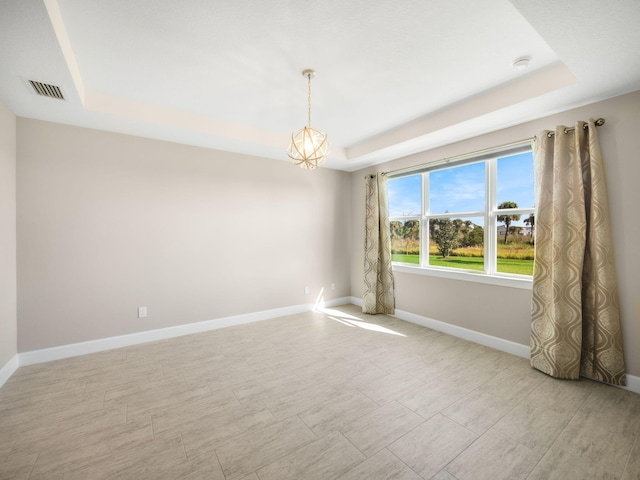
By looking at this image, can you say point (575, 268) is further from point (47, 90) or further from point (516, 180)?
point (47, 90)

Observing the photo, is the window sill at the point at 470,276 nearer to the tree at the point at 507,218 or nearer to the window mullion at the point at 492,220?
the window mullion at the point at 492,220

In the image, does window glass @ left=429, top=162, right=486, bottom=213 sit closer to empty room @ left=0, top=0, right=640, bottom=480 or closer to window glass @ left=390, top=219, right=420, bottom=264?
empty room @ left=0, top=0, right=640, bottom=480

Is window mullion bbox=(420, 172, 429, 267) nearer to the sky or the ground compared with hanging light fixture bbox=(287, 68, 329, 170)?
nearer to the ground

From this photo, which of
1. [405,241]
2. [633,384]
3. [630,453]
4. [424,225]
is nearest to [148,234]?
[405,241]

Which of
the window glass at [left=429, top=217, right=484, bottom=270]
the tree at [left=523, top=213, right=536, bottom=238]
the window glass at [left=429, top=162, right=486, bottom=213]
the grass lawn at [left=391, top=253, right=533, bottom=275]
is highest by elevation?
the window glass at [left=429, top=162, right=486, bottom=213]

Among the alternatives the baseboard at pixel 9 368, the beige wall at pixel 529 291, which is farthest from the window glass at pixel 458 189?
the baseboard at pixel 9 368

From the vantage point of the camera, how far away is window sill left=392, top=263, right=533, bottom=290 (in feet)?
9.39

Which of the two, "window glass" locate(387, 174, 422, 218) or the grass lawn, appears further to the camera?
"window glass" locate(387, 174, 422, 218)

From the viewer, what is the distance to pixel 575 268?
93.4 inches

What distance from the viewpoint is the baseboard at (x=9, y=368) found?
91.9 inches

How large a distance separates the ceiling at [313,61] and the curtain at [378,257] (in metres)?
1.23

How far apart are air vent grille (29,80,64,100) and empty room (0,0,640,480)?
0.02 metres

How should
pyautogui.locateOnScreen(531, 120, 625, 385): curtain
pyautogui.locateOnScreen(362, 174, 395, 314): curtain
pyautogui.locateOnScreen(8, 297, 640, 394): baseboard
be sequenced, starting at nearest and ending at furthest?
1. pyautogui.locateOnScreen(531, 120, 625, 385): curtain
2. pyautogui.locateOnScreen(8, 297, 640, 394): baseboard
3. pyautogui.locateOnScreen(362, 174, 395, 314): curtain

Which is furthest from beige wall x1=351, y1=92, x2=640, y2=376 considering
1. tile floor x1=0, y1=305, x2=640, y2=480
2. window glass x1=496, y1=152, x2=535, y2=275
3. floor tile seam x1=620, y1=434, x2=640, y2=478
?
floor tile seam x1=620, y1=434, x2=640, y2=478
